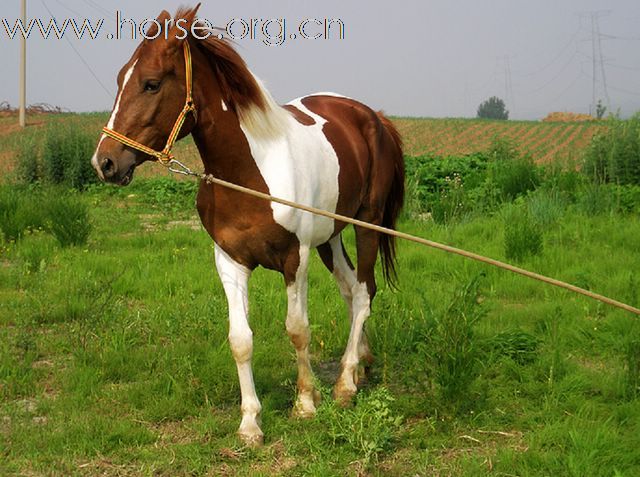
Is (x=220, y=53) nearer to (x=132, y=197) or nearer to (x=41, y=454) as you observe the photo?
(x=41, y=454)

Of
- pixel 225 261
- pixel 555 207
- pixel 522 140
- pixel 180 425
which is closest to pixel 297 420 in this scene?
pixel 180 425

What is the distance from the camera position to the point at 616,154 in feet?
33.4

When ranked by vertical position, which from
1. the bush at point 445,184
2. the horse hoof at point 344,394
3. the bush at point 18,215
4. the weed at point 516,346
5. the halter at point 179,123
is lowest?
the horse hoof at point 344,394

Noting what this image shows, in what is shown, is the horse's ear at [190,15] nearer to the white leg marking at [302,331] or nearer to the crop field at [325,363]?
the white leg marking at [302,331]

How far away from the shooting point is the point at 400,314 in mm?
4898

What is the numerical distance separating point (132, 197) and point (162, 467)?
9052mm

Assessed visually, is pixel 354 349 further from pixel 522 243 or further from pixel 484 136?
pixel 484 136

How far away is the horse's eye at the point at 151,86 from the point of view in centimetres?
330

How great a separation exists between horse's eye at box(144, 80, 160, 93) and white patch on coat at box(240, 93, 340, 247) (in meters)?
0.49

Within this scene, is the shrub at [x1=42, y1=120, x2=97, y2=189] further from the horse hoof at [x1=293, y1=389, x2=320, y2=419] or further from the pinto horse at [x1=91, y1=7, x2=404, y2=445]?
the horse hoof at [x1=293, y1=389, x2=320, y2=419]

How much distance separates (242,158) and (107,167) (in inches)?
27.0

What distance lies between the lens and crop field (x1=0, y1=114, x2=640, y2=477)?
138 inches

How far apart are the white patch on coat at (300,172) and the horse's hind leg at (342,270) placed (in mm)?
697

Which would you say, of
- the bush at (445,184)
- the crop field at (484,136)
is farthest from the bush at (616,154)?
the crop field at (484,136)
